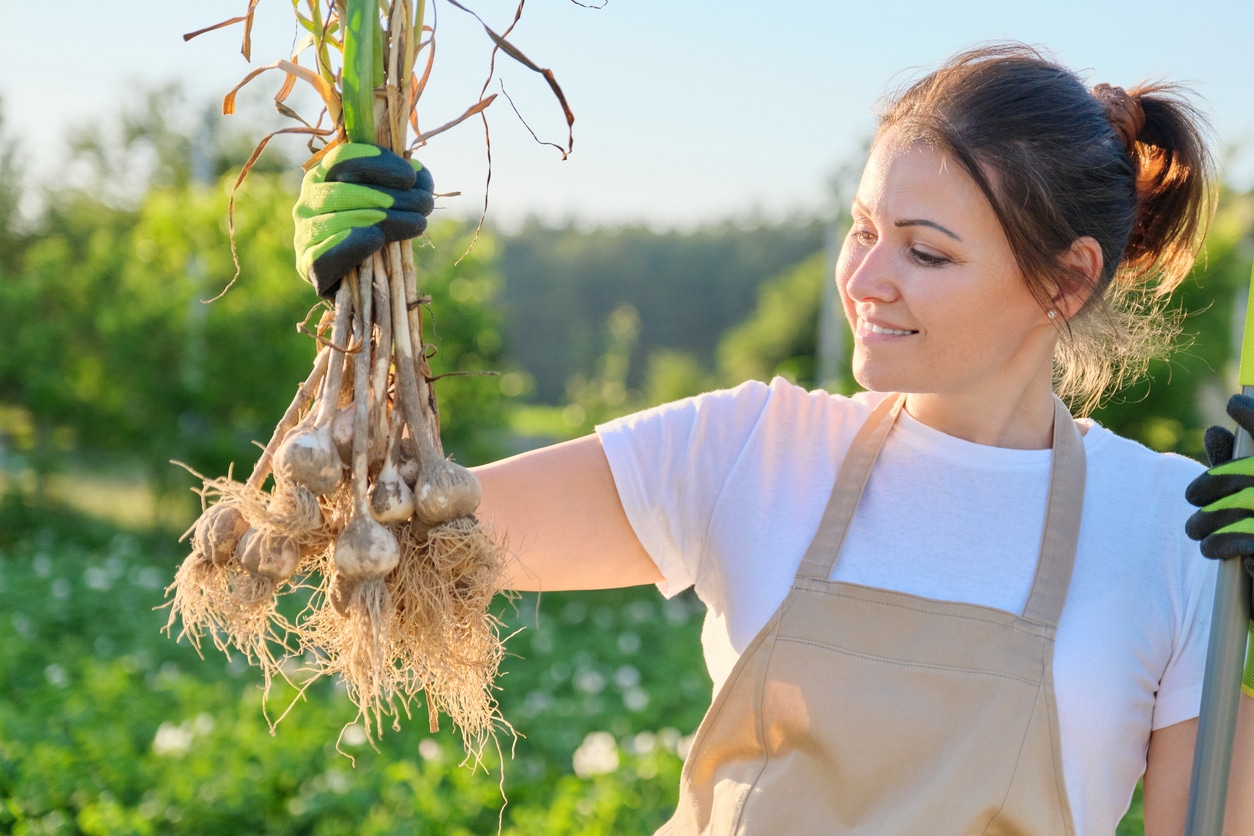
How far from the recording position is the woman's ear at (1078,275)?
142 centimetres

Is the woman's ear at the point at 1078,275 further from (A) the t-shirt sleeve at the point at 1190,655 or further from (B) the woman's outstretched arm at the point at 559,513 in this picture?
(B) the woman's outstretched arm at the point at 559,513

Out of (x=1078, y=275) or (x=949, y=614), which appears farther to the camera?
(x=1078, y=275)

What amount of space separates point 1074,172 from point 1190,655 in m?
0.59

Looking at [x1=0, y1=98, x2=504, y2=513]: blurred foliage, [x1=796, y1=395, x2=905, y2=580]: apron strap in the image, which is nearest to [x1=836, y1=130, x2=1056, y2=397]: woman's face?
[x1=796, y1=395, x2=905, y2=580]: apron strap

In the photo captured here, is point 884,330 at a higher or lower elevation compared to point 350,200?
lower

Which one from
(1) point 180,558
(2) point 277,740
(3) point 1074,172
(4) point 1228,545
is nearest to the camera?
(4) point 1228,545

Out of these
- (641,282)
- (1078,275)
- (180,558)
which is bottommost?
(641,282)

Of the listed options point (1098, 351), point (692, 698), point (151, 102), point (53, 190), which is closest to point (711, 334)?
point (151, 102)

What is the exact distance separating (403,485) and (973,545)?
72cm

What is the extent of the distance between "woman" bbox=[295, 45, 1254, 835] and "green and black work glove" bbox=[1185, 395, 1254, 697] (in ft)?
0.38

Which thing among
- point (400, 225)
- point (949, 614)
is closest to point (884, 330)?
point (949, 614)

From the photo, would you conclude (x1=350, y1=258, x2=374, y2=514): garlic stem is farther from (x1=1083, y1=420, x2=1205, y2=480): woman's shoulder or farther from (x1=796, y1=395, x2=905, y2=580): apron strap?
(x1=1083, y1=420, x2=1205, y2=480): woman's shoulder

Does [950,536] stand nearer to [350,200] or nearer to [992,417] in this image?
[992,417]

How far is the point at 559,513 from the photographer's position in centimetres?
138
